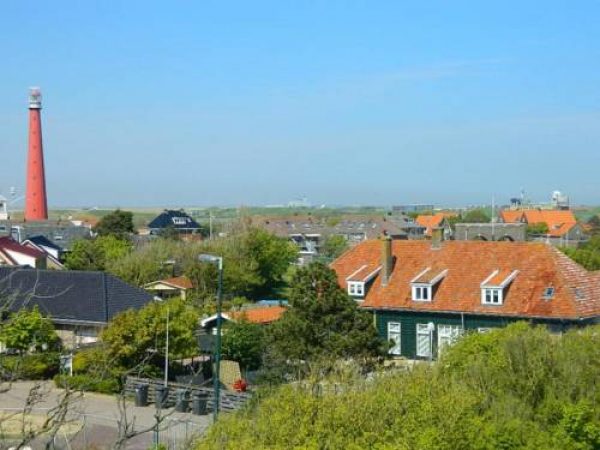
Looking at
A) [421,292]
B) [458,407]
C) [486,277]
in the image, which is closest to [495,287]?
[486,277]

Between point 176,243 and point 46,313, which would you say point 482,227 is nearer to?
point 176,243

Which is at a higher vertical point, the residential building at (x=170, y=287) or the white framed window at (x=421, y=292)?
the white framed window at (x=421, y=292)

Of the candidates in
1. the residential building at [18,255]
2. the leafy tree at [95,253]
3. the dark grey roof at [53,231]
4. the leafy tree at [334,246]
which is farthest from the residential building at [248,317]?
the leafy tree at [334,246]

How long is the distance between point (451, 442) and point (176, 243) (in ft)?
167

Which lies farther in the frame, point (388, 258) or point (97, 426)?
point (388, 258)

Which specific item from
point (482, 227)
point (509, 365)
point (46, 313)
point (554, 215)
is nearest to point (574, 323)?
point (509, 365)

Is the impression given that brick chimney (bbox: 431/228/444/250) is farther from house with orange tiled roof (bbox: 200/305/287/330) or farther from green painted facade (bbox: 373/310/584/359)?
house with orange tiled roof (bbox: 200/305/287/330)

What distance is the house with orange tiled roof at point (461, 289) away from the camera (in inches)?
1318

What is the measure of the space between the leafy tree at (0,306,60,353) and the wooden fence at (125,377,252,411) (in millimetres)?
4125

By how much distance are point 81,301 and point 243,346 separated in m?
6.76

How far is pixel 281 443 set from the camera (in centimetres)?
1442

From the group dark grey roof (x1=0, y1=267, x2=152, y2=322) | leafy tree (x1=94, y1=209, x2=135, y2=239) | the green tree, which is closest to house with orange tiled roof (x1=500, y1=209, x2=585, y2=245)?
the green tree

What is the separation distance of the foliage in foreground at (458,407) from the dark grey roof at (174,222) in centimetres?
8800

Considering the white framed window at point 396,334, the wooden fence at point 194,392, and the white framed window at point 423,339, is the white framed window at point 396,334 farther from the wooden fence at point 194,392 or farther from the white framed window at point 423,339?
the wooden fence at point 194,392
